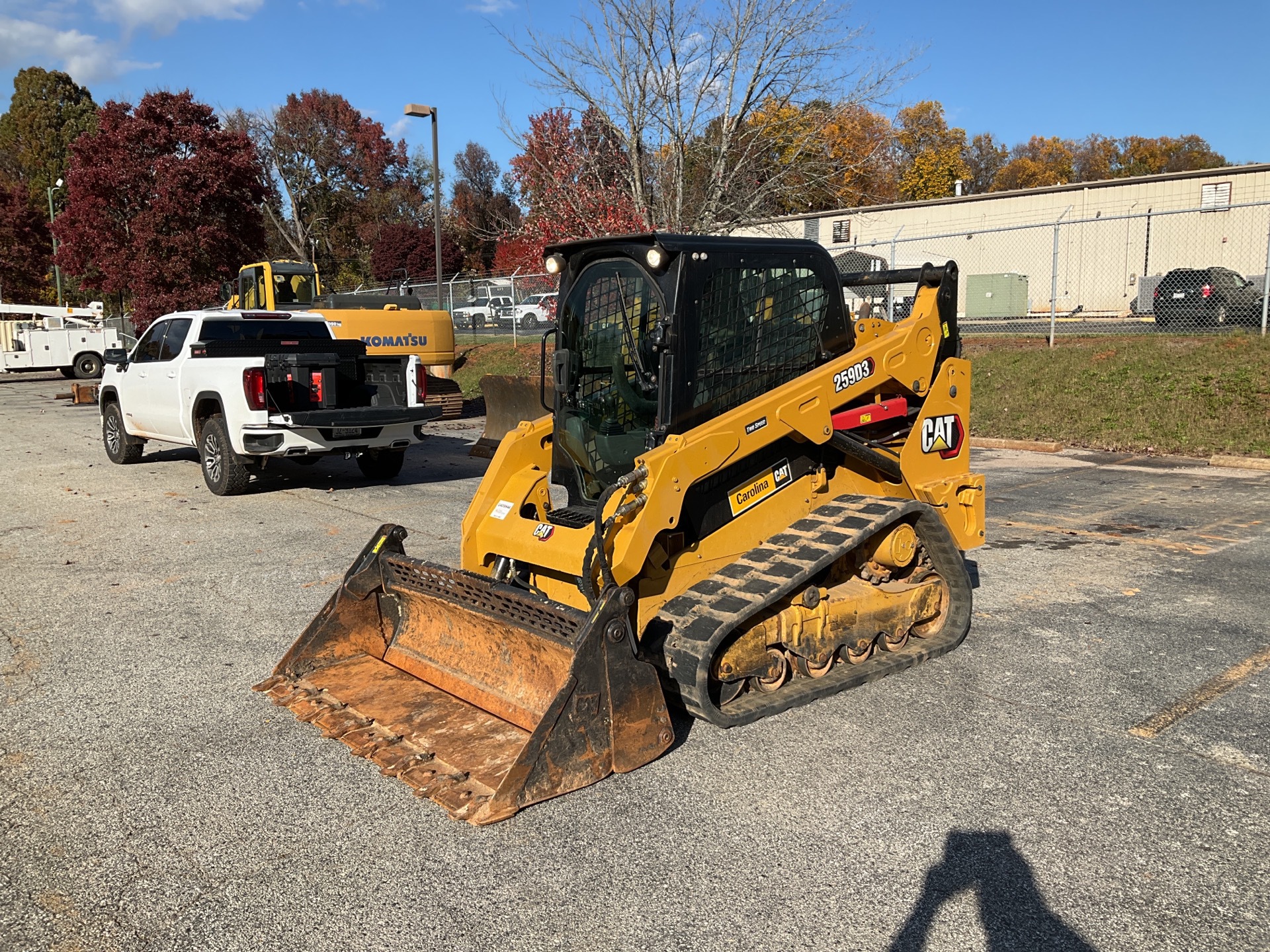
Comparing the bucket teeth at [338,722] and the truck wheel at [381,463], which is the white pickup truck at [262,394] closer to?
the truck wheel at [381,463]

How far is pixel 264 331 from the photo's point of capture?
11.8m

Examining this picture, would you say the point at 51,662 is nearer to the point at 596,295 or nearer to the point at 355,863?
the point at 355,863

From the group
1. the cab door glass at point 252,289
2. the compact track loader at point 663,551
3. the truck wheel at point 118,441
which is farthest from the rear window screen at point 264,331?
the cab door glass at point 252,289

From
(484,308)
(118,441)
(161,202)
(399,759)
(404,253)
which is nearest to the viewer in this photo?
(399,759)

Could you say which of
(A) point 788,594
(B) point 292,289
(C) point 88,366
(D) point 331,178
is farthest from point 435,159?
(D) point 331,178

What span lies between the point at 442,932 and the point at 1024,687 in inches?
128

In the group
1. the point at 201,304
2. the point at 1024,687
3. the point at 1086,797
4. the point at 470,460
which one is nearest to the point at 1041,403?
the point at 470,460

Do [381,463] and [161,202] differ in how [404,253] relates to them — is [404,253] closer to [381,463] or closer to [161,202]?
[161,202]

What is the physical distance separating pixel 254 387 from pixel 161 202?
21177 millimetres

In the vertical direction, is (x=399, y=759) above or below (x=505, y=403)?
below

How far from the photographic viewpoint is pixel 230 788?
4051 mm

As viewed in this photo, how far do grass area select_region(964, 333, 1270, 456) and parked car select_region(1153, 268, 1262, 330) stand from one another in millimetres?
1356

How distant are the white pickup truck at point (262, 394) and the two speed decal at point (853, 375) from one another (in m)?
6.69

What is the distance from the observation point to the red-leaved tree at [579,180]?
17594 mm
